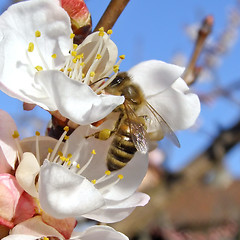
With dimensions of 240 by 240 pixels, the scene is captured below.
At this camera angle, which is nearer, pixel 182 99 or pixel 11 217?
pixel 11 217

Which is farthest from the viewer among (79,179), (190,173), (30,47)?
(190,173)

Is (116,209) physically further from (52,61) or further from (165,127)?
(52,61)

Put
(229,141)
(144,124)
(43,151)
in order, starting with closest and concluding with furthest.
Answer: (43,151), (144,124), (229,141)

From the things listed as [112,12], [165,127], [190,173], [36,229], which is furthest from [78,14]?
[190,173]

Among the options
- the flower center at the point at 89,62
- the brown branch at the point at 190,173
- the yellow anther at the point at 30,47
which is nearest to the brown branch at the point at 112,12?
the flower center at the point at 89,62

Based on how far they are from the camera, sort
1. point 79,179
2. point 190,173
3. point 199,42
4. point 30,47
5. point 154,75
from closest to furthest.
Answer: point 79,179
point 30,47
point 154,75
point 199,42
point 190,173

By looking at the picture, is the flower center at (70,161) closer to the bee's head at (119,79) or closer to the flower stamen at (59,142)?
the flower stamen at (59,142)

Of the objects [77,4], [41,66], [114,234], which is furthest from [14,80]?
[114,234]

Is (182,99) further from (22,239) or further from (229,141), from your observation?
(229,141)
